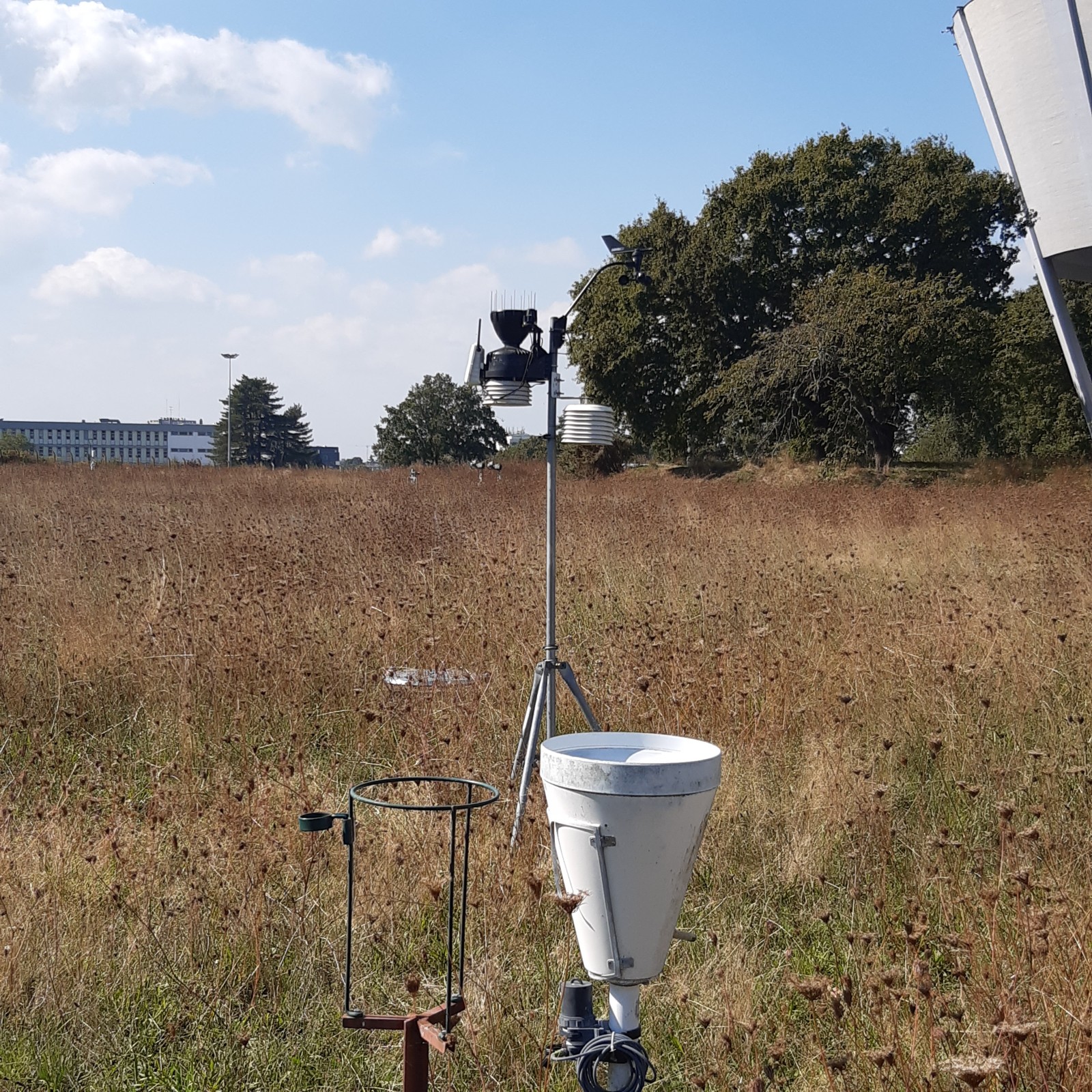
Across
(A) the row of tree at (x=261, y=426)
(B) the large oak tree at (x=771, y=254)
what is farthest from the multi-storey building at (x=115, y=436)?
(B) the large oak tree at (x=771, y=254)

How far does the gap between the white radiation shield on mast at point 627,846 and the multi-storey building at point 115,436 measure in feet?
475

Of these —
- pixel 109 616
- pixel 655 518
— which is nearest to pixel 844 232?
pixel 655 518

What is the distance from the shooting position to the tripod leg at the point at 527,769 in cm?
340

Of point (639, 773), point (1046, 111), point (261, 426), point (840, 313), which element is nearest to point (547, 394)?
point (639, 773)

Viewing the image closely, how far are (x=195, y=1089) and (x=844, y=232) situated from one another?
85.9 ft

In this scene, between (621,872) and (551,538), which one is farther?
(551,538)

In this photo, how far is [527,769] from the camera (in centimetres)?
340

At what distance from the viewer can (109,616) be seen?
5863mm

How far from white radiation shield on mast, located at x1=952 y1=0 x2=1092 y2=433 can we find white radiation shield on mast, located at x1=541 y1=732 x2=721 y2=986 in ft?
51.6

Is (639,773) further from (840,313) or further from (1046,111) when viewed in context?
(840,313)

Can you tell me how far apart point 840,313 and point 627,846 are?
1987 cm

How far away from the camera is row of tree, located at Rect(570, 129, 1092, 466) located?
67.2ft

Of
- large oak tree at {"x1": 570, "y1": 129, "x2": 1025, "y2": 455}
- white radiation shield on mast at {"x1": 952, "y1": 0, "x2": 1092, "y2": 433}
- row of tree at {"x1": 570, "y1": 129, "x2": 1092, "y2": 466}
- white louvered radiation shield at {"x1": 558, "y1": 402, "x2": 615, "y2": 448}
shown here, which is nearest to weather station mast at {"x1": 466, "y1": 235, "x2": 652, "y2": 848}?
white louvered radiation shield at {"x1": 558, "y1": 402, "x2": 615, "y2": 448}

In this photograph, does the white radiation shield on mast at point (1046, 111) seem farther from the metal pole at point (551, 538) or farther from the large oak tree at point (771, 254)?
the metal pole at point (551, 538)
